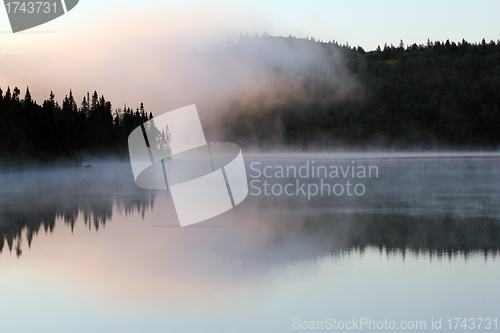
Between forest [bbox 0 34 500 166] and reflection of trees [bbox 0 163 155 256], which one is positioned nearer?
reflection of trees [bbox 0 163 155 256]

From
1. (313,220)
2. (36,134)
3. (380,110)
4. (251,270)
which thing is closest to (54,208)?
(313,220)

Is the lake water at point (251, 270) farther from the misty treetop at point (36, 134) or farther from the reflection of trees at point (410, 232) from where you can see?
the misty treetop at point (36, 134)

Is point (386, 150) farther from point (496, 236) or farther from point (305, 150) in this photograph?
point (496, 236)

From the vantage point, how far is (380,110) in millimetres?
128500

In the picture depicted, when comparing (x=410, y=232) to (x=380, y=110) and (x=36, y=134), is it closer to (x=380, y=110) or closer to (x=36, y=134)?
(x=36, y=134)

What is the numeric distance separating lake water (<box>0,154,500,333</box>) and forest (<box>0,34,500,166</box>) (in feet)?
223

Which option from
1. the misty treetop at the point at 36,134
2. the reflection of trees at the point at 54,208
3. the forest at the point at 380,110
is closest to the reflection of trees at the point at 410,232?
the reflection of trees at the point at 54,208

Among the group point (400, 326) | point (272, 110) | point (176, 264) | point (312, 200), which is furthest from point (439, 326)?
point (272, 110)

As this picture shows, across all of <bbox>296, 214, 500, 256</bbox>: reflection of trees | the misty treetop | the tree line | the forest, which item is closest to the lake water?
<bbox>296, 214, 500, 256</bbox>: reflection of trees

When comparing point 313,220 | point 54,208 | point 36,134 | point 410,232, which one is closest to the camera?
point 410,232

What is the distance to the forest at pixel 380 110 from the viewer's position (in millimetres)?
106125

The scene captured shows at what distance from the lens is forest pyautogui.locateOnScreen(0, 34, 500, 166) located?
10612 cm

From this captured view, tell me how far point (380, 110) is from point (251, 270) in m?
123

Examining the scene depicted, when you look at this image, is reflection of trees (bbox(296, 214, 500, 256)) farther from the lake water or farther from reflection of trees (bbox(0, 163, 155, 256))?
reflection of trees (bbox(0, 163, 155, 256))
